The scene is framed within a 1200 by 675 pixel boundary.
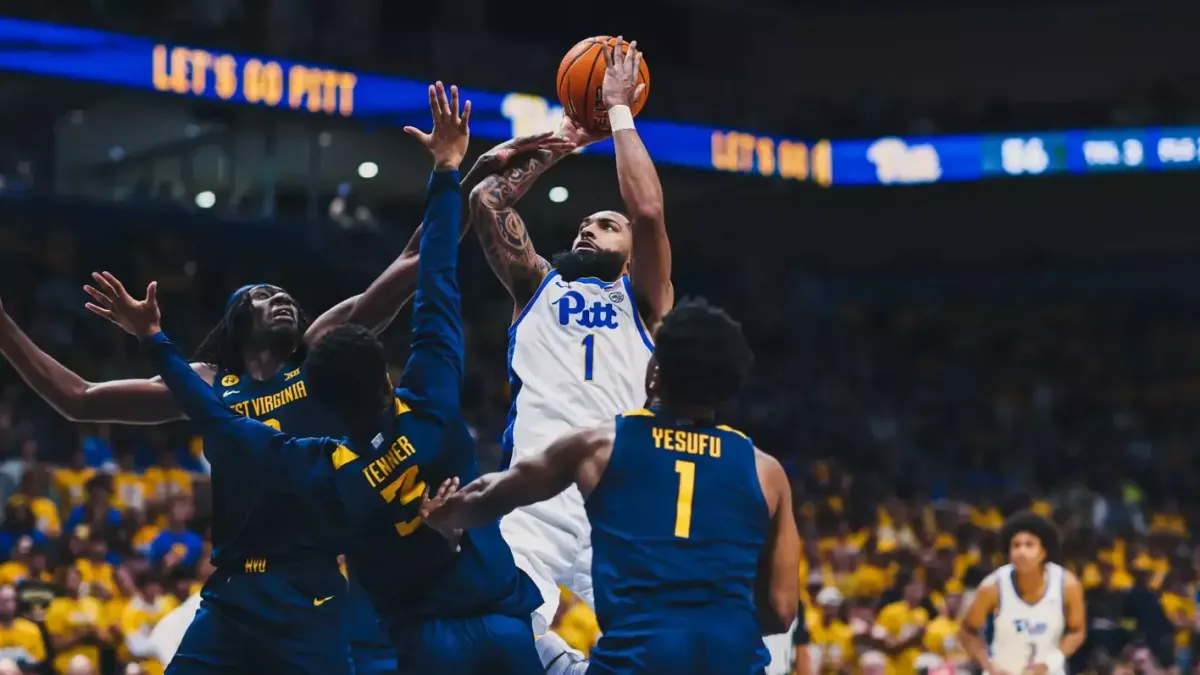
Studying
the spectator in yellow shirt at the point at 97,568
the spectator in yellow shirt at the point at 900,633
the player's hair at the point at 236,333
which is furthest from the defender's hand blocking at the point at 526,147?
→ the spectator in yellow shirt at the point at 900,633

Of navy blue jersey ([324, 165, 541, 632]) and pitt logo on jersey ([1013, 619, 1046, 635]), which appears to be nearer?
navy blue jersey ([324, 165, 541, 632])

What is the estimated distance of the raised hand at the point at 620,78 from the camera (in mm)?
5551

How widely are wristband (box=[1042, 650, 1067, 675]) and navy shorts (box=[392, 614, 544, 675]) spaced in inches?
190

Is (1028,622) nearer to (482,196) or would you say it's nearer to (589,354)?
(589,354)

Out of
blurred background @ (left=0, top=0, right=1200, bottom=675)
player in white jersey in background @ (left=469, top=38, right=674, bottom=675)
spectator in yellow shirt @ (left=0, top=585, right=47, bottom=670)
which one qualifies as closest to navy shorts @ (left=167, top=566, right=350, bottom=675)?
player in white jersey in background @ (left=469, top=38, right=674, bottom=675)

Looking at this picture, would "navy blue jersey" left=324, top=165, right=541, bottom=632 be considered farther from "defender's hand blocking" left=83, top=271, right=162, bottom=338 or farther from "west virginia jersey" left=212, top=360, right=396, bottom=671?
"defender's hand blocking" left=83, top=271, right=162, bottom=338

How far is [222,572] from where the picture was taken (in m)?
4.98

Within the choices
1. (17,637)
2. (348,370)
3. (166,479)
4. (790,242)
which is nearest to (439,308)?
(348,370)

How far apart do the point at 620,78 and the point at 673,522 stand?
1.84 meters

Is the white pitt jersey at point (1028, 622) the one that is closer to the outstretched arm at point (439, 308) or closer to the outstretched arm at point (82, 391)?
the outstretched arm at point (82, 391)

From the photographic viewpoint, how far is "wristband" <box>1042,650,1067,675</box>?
29.1 feet

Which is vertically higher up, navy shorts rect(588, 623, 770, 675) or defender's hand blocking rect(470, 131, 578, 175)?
defender's hand blocking rect(470, 131, 578, 175)

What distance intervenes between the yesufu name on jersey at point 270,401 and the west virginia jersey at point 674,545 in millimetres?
1266

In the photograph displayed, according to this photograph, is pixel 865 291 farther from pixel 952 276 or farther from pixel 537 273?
pixel 537 273
